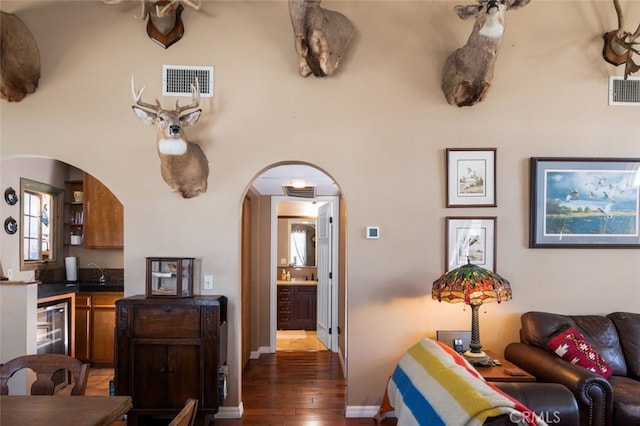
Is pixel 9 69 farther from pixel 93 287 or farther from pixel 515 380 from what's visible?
pixel 515 380

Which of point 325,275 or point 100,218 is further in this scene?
point 325,275

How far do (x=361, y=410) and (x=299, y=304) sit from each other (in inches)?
143

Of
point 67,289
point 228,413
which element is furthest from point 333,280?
point 67,289

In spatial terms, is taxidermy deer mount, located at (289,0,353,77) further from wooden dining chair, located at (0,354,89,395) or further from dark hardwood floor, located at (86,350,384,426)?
dark hardwood floor, located at (86,350,384,426)

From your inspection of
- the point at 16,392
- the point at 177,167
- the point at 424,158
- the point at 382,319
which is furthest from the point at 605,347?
the point at 16,392

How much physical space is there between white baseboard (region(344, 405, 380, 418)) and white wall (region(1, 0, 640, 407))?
126 millimetres

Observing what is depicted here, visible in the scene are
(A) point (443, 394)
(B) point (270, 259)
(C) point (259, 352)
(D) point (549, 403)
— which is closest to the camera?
(A) point (443, 394)

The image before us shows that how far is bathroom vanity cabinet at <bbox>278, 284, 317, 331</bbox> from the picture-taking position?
22.5 feet

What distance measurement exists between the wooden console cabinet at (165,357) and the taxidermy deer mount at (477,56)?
2509 mm

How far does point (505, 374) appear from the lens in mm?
2699

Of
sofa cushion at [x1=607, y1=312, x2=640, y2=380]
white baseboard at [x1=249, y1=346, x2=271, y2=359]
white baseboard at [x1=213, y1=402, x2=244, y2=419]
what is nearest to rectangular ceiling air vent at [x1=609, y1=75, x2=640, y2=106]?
sofa cushion at [x1=607, y1=312, x2=640, y2=380]

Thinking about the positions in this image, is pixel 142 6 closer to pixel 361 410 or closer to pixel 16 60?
pixel 16 60

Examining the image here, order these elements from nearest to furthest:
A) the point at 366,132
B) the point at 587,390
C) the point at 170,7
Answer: the point at 587,390 → the point at 170,7 → the point at 366,132

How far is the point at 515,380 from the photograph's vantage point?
8.67ft
